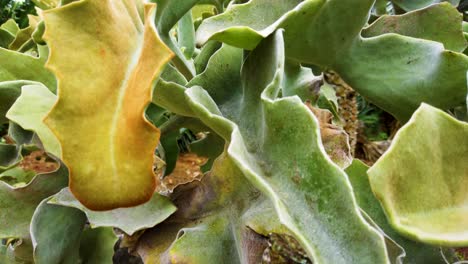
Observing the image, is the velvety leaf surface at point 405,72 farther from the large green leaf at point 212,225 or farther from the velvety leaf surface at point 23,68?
the velvety leaf surface at point 23,68

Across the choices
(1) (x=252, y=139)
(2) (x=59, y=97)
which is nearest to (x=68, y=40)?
(2) (x=59, y=97)

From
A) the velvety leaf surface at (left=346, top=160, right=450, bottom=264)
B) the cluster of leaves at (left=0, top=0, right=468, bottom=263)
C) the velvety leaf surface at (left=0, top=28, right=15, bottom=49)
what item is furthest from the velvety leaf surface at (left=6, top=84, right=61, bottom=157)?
the velvety leaf surface at (left=0, top=28, right=15, bottom=49)

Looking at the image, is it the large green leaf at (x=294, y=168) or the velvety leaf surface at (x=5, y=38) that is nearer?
the large green leaf at (x=294, y=168)

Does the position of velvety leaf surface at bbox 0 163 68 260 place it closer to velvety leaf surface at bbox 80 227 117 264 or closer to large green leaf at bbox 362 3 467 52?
velvety leaf surface at bbox 80 227 117 264

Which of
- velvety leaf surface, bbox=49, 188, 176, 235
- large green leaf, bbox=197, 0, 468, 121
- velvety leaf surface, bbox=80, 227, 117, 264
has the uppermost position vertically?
large green leaf, bbox=197, 0, 468, 121

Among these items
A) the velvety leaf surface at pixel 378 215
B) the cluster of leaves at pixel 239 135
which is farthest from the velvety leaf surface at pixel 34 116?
the velvety leaf surface at pixel 378 215

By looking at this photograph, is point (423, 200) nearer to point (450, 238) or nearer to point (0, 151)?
point (450, 238)

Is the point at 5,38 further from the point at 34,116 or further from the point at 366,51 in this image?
the point at 366,51

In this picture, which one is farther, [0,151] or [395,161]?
[0,151]
